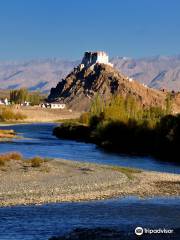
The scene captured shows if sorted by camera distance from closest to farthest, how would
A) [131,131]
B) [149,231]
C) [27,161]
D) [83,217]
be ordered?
[149,231], [83,217], [27,161], [131,131]

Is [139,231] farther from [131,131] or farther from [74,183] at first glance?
[131,131]

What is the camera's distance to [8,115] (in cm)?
17038

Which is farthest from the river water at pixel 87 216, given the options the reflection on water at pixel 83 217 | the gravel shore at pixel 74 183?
the gravel shore at pixel 74 183

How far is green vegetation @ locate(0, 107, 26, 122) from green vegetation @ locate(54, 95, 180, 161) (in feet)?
188

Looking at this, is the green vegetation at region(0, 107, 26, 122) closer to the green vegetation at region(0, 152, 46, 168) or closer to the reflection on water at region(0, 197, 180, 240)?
the green vegetation at region(0, 152, 46, 168)

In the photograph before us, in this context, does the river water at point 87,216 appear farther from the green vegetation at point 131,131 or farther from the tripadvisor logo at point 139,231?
the green vegetation at point 131,131

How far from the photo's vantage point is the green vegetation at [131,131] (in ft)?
236

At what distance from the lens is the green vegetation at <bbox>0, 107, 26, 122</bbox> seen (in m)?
170

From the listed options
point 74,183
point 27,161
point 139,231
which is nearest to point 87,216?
point 139,231

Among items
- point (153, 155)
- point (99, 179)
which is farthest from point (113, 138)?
point (99, 179)

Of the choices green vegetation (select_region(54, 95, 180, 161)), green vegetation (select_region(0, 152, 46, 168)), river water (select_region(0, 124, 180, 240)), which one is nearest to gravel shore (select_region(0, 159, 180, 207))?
green vegetation (select_region(0, 152, 46, 168))

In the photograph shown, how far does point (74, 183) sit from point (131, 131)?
46348 millimetres

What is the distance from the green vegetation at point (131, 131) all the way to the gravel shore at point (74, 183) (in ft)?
63.6

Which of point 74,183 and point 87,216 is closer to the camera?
point 87,216
